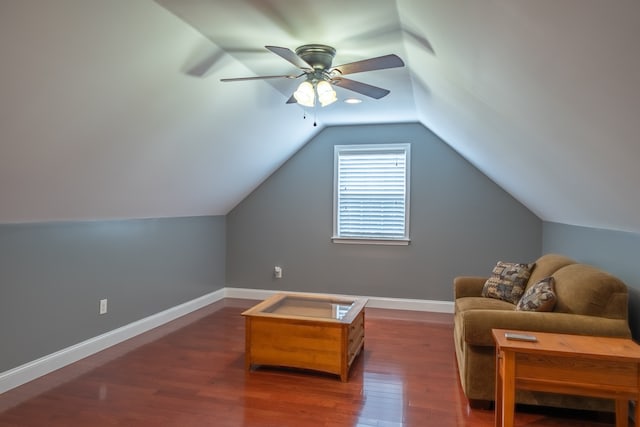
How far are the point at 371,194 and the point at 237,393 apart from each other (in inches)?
127

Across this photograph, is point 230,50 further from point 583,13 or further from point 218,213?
point 218,213

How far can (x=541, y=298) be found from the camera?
2.83 metres

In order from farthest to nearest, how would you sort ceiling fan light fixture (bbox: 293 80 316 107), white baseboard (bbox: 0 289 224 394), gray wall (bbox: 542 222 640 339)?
white baseboard (bbox: 0 289 224 394)
ceiling fan light fixture (bbox: 293 80 316 107)
gray wall (bbox: 542 222 640 339)

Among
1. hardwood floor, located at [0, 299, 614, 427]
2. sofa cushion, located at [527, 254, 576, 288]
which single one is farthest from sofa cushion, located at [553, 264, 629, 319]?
hardwood floor, located at [0, 299, 614, 427]

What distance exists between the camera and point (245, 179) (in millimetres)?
5340

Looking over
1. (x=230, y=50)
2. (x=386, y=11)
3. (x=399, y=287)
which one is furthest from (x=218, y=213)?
(x=386, y=11)

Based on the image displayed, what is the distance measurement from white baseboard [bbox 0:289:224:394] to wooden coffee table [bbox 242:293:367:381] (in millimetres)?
1436

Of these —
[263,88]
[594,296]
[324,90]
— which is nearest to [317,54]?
[324,90]

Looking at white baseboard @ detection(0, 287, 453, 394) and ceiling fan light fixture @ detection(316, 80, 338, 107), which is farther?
white baseboard @ detection(0, 287, 453, 394)

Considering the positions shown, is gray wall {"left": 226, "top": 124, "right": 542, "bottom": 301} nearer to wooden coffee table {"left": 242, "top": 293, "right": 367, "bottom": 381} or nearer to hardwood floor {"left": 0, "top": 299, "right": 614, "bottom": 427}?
hardwood floor {"left": 0, "top": 299, "right": 614, "bottom": 427}

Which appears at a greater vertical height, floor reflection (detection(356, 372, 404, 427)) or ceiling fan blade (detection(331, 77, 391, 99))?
ceiling fan blade (detection(331, 77, 391, 99))

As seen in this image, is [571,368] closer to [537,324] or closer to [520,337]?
[520,337]

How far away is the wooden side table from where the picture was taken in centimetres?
208

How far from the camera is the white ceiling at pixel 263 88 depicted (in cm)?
162
